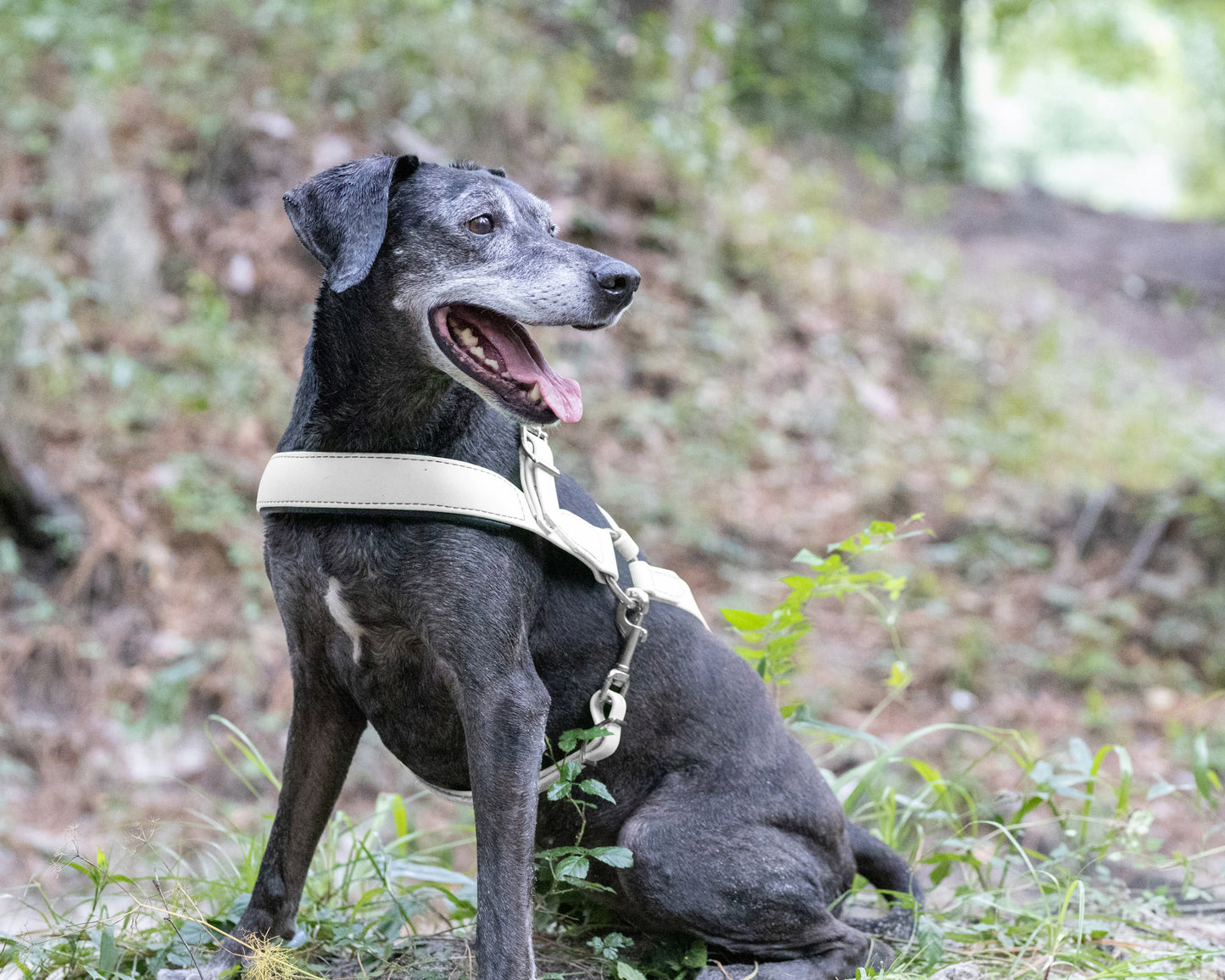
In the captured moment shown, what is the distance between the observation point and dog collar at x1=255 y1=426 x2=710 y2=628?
2.33 m

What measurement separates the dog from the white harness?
4 cm

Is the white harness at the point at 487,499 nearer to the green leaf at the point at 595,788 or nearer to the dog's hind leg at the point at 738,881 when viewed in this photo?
the green leaf at the point at 595,788

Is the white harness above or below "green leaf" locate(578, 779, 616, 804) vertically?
above

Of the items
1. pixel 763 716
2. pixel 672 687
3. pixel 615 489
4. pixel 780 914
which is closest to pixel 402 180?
pixel 672 687

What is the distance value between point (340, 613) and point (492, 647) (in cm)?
36

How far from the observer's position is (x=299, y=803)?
2.64 meters

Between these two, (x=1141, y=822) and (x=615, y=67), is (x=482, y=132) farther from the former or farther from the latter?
(x=1141, y=822)

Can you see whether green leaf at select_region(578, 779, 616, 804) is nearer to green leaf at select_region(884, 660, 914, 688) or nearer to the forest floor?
green leaf at select_region(884, 660, 914, 688)

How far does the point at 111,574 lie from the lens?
551 centimetres

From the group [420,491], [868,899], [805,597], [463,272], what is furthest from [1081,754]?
[463,272]

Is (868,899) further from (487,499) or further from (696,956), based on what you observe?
(487,499)

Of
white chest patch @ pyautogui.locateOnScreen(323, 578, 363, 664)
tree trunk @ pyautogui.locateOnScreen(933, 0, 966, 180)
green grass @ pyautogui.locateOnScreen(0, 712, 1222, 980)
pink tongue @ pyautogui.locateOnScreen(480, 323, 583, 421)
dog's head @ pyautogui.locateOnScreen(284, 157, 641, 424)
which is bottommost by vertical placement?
green grass @ pyautogui.locateOnScreen(0, 712, 1222, 980)

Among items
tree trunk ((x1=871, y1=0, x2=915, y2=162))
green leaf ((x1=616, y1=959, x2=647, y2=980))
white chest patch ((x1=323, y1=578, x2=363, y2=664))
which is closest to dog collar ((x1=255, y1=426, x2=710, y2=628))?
white chest patch ((x1=323, y1=578, x2=363, y2=664))

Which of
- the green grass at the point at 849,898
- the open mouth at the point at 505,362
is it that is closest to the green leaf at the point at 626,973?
the green grass at the point at 849,898
